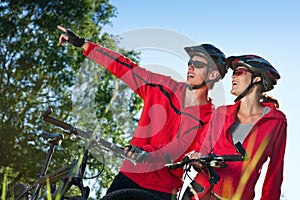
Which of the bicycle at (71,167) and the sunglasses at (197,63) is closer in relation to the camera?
the bicycle at (71,167)

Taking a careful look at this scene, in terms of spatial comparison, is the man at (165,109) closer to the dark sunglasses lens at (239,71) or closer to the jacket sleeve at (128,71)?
the jacket sleeve at (128,71)

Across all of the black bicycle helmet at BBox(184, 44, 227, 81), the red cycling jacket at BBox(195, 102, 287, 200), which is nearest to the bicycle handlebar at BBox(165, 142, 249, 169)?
the red cycling jacket at BBox(195, 102, 287, 200)

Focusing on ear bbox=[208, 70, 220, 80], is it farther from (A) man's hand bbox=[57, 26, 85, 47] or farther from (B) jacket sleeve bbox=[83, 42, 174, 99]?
(A) man's hand bbox=[57, 26, 85, 47]

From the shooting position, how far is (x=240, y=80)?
4195 mm

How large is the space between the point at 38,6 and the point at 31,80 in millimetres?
2407

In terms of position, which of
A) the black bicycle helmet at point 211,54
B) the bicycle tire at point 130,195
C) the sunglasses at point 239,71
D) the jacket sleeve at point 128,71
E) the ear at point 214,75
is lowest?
the bicycle tire at point 130,195

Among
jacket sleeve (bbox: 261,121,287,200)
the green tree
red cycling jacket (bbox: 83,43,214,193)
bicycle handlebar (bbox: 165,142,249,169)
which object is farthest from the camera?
the green tree

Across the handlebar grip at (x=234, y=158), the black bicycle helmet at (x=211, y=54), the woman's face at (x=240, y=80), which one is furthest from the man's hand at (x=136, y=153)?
the black bicycle helmet at (x=211, y=54)

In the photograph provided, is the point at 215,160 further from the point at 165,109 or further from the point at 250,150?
the point at 165,109

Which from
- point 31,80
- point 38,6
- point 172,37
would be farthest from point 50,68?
point 172,37

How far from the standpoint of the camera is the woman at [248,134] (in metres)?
3.80

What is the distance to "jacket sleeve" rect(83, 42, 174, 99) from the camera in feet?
16.0

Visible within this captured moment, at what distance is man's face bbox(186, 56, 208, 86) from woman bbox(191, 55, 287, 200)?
1.39 ft

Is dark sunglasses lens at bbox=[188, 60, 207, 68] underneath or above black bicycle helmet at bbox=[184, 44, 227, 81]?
underneath
